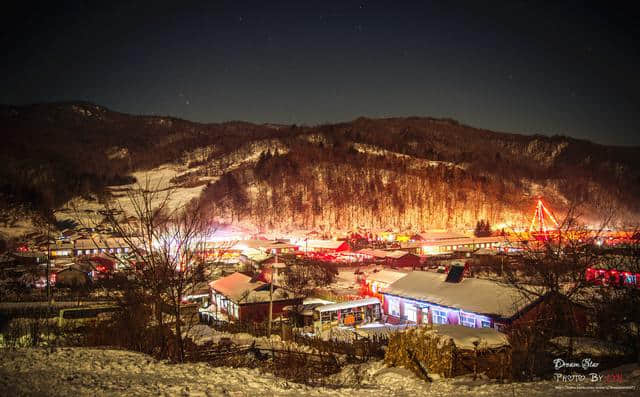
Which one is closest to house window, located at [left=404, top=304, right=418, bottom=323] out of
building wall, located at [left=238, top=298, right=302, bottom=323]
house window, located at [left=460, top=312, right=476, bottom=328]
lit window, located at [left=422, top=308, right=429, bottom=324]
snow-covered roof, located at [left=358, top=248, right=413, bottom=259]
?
lit window, located at [left=422, top=308, right=429, bottom=324]

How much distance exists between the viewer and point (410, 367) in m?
8.51

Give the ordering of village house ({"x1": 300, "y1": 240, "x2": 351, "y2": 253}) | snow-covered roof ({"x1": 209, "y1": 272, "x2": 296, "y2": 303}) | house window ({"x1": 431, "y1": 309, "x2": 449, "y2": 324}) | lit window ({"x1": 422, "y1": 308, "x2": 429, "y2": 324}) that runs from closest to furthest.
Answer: house window ({"x1": 431, "y1": 309, "x2": 449, "y2": 324}), lit window ({"x1": 422, "y1": 308, "x2": 429, "y2": 324}), snow-covered roof ({"x1": 209, "y1": 272, "x2": 296, "y2": 303}), village house ({"x1": 300, "y1": 240, "x2": 351, "y2": 253})

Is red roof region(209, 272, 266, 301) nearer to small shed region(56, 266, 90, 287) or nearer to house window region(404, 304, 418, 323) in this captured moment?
house window region(404, 304, 418, 323)

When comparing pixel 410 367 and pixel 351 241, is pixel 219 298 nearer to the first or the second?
pixel 410 367

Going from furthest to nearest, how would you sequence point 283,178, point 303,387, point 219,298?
point 283,178
point 219,298
point 303,387

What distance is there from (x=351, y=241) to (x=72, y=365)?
170 feet

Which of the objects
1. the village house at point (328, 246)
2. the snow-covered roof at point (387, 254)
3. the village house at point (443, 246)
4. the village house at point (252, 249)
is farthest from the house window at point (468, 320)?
the village house at point (443, 246)

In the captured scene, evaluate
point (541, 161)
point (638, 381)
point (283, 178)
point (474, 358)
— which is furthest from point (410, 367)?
point (541, 161)

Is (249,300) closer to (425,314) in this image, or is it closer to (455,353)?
(425,314)

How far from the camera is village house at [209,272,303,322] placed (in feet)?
67.4

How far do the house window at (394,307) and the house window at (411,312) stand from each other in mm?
655

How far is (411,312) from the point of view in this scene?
19703 mm

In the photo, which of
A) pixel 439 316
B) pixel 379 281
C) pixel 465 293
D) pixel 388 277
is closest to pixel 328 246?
pixel 379 281

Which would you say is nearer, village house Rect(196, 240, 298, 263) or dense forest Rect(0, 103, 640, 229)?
village house Rect(196, 240, 298, 263)
